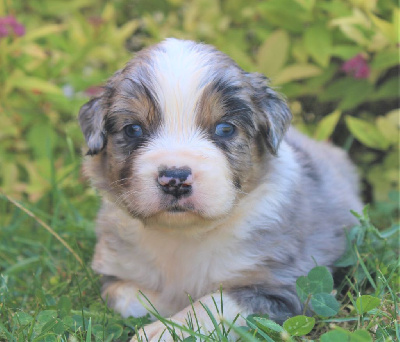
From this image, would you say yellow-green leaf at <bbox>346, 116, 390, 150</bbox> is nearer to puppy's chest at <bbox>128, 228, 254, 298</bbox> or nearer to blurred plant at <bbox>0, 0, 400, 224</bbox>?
blurred plant at <bbox>0, 0, 400, 224</bbox>

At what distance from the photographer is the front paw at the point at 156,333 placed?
3.50m

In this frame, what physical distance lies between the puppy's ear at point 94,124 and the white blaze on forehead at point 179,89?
512mm

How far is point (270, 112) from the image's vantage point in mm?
4035

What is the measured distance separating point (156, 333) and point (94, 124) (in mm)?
1391

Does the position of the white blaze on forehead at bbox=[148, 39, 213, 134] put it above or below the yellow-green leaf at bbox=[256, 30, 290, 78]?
above

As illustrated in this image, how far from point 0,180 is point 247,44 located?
307 cm

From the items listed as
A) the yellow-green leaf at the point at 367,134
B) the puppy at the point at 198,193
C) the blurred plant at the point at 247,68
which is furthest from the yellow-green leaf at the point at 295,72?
the puppy at the point at 198,193

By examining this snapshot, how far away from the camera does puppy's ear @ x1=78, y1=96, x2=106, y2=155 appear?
393 cm

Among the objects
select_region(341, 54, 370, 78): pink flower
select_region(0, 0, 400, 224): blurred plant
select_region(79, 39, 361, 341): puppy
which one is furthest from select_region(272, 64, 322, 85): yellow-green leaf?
select_region(79, 39, 361, 341): puppy

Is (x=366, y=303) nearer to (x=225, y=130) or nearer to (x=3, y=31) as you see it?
(x=225, y=130)

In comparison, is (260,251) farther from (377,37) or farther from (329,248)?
(377,37)

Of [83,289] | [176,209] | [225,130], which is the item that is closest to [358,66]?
[225,130]

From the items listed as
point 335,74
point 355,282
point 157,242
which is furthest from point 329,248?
point 335,74

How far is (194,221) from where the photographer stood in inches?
142
